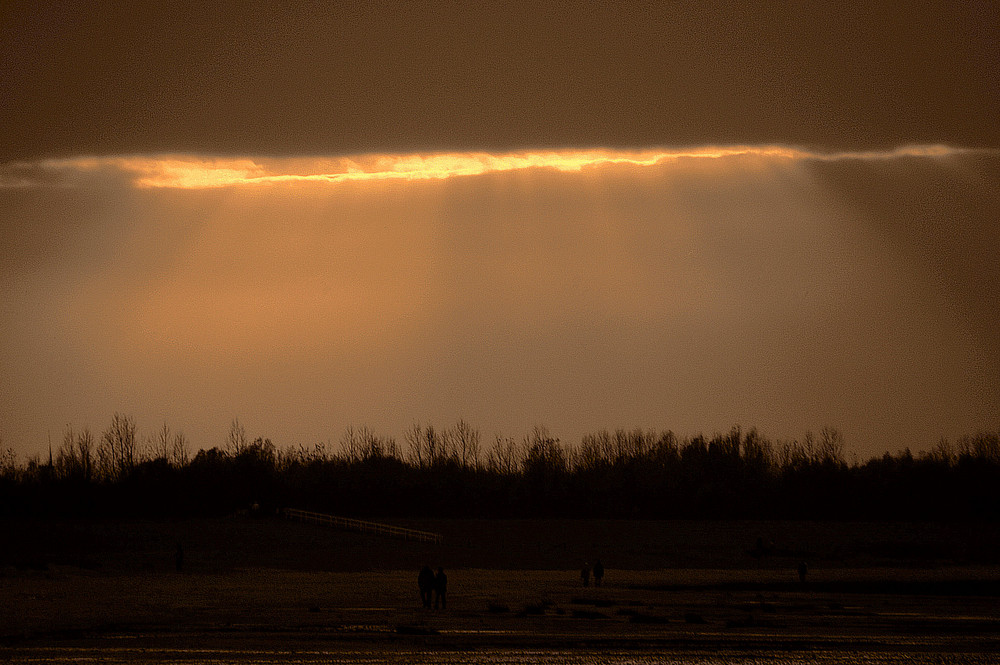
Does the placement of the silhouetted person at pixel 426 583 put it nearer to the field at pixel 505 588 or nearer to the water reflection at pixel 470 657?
the field at pixel 505 588

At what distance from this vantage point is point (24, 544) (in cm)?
7200

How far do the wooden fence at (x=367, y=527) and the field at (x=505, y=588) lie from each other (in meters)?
1.75

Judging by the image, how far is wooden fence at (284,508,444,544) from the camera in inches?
3000

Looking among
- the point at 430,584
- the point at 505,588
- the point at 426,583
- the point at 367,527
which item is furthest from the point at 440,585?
the point at 367,527

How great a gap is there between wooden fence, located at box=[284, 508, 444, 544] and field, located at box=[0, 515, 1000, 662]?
175 cm

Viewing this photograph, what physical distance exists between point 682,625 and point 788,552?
4812cm

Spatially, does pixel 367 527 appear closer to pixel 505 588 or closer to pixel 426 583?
pixel 505 588

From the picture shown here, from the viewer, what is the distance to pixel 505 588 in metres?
46.6

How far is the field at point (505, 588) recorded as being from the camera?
2789 cm

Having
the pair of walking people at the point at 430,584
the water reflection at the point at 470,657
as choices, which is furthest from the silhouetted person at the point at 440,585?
the water reflection at the point at 470,657

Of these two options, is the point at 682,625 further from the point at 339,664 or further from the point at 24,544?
the point at 24,544

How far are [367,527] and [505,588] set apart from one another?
34.6 meters

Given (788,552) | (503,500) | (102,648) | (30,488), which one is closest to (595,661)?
(102,648)

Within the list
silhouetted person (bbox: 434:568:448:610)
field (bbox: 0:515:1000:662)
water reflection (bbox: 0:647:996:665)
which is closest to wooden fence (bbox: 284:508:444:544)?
field (bbox: 0:515:1000:662)
